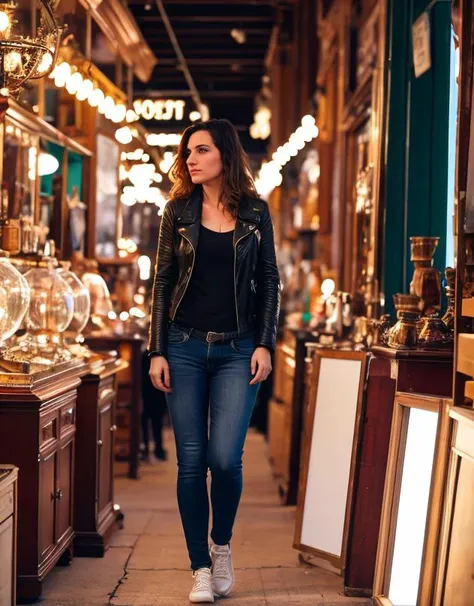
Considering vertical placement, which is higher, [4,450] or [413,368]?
[413,368]

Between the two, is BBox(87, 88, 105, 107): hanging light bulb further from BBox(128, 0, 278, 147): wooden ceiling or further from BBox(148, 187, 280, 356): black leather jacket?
BBox(128, 0, 278, 147): wooden ceiling

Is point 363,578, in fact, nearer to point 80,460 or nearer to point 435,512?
point 435,512

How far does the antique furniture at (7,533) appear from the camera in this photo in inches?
133

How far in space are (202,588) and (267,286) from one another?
122cm

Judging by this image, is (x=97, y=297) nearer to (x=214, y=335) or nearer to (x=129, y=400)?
(x=129, y=400)

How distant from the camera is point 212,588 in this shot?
4.36m

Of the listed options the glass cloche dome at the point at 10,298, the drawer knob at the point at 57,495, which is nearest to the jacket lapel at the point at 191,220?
the glass cloche dome at the point at 10,298

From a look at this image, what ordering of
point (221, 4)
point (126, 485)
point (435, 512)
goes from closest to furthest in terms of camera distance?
point (435, 512), point (126, 485), point (221, 4)

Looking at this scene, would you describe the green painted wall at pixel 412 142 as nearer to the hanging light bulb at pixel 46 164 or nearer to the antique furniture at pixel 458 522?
the hanging light bulb at pixel 46 164

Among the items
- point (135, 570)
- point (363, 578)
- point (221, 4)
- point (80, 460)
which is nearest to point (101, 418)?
point (80, 460)

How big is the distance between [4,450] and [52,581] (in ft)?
2.61

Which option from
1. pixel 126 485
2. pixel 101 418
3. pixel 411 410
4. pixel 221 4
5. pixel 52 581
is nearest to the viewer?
pixel 411 410

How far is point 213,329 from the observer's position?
4266 millimetres

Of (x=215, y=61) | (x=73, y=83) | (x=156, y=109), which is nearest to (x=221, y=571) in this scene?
(x=73, y=83)
